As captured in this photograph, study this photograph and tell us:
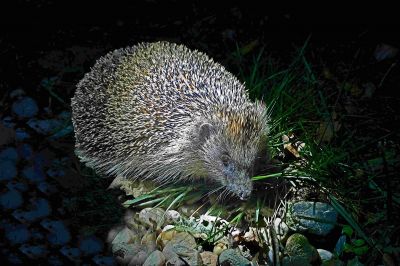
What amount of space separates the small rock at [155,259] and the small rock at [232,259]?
0.35m

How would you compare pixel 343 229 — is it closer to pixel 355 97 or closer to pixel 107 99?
pixel 355 97

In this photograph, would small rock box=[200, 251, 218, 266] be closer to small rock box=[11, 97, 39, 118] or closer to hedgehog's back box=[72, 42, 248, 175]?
hedgehog's back box=[72, 42, 248, 175]

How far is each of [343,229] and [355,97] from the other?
1501mm

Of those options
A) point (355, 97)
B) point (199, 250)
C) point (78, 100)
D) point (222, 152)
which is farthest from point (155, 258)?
point (355, 97)

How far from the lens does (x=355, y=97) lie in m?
4.43

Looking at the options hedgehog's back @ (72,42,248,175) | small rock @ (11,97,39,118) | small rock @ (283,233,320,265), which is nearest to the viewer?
small rock @ (283,233,320,265)

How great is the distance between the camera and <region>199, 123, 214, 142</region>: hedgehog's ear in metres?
3.80

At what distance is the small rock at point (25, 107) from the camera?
15.2ft

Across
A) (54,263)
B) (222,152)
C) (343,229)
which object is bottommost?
(343,229)

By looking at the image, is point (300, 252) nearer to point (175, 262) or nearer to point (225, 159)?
point (175, 262)

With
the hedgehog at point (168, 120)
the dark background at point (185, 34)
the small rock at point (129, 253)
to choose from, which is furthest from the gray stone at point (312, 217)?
the dark background at point (185, 34)

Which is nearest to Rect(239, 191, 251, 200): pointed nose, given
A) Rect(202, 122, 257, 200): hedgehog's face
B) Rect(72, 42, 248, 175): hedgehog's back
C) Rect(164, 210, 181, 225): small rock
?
Rect(202, 122, 257, 200): hedgehog's face

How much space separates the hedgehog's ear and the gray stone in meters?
0.77

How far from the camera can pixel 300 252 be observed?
316cm
